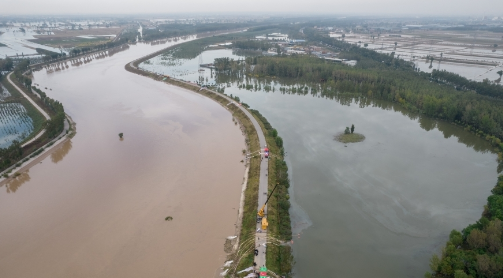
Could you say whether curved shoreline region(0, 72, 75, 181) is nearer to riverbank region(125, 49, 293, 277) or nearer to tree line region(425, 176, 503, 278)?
riverbank region(125, 49, 293, 277)

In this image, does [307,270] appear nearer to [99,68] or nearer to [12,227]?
[12,227]

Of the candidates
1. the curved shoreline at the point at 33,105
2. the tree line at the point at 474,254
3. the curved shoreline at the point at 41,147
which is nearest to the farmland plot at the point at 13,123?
the curved shoreline at the point at 33,105

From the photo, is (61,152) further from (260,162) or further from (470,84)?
(470,84)

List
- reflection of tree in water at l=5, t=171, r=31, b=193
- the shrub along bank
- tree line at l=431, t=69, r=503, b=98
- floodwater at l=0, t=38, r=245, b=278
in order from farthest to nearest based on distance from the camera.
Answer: tree line at l=431, t=69, r=503, b=98 < the shrub along bank < reflection of tree in water at l=5, t=171, r=31, b=193 < floodwater at l=0, t=38, r=245, b=278

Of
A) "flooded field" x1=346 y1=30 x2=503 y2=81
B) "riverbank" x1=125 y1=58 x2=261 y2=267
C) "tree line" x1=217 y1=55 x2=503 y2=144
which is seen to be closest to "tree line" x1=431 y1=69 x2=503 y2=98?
"tree line" x1=217 y1=55 x2=503 y2=144

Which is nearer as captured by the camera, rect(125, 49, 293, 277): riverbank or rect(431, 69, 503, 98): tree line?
rect(125, 49, 293, 277): riverbank

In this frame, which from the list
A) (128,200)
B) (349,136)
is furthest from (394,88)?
(128,200)
